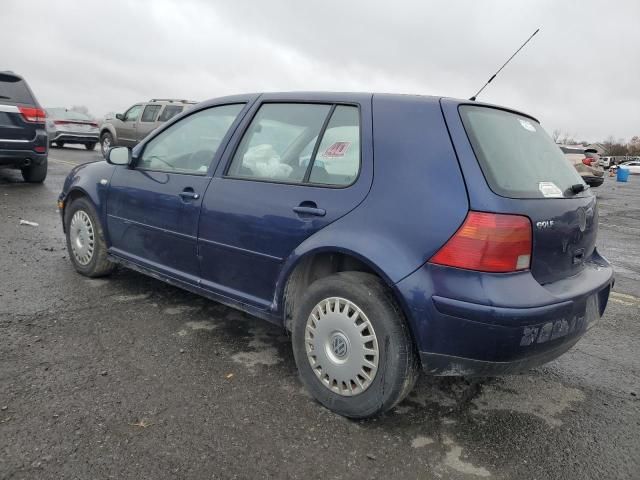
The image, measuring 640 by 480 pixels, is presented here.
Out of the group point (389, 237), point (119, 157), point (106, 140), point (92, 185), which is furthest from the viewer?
point (106, 140)

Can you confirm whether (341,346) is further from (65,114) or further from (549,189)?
(65,114)

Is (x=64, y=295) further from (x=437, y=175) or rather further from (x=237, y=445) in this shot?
(x=437, y=175)

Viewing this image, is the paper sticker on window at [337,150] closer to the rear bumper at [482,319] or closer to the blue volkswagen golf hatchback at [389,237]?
the blue volkswagen golf hatchback at [389,237]

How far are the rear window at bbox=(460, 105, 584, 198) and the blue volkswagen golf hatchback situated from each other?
0.01 metres

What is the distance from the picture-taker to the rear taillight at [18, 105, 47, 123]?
8.52 meters

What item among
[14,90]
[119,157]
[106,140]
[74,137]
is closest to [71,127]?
[74,137]

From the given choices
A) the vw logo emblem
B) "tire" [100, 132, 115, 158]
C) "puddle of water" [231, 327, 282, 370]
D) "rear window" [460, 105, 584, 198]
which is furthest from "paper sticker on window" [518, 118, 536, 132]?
"tire" [100, 132, 115, 158]

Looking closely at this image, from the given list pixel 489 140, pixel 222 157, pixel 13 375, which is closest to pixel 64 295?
pixel 13 375

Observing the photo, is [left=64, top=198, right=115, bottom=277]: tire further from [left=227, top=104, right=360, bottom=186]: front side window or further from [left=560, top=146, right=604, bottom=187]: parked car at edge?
[left=560, top=146, right=604, bottom=187]: parked car at edge

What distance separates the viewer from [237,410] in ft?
8.26

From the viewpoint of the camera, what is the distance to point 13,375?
8.90ft

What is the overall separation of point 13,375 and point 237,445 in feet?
4.46

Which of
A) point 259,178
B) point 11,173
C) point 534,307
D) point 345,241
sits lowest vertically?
point 11,173

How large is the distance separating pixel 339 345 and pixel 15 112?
8.24 m
